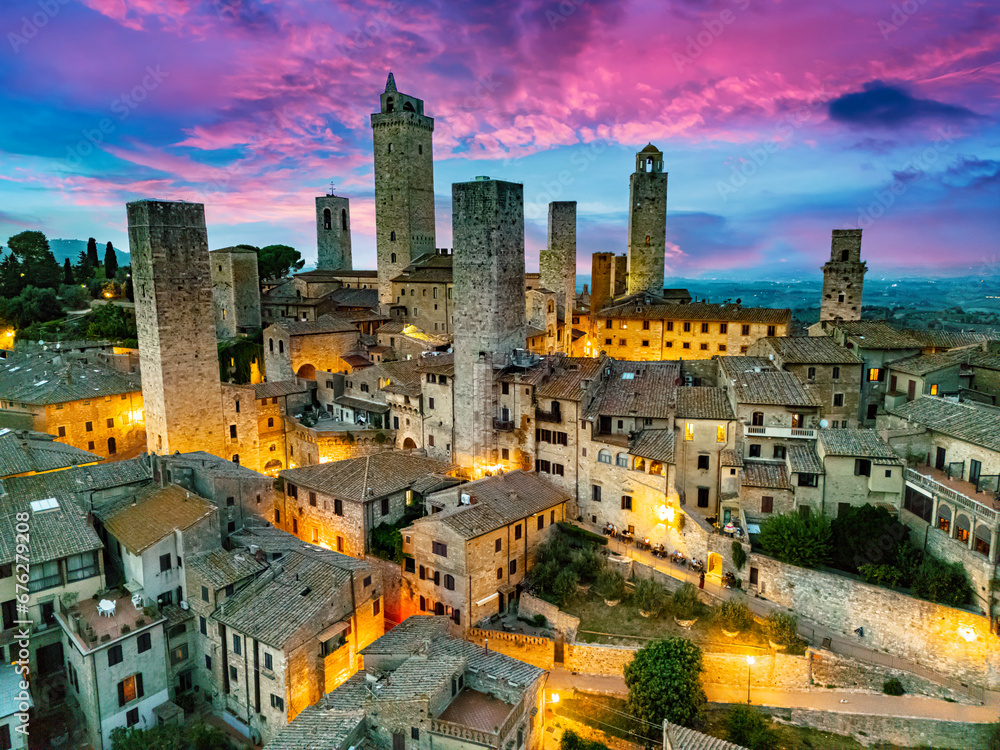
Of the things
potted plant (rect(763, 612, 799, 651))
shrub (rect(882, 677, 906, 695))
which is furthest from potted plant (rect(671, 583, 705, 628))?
shrub (rect(882, 677, 906, 695))

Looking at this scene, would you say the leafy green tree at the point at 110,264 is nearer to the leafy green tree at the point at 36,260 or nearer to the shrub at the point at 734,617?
the leafy green tree at the point at 36,260

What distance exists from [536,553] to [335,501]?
437 inches

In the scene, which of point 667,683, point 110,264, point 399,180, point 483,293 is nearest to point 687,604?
point 667,683

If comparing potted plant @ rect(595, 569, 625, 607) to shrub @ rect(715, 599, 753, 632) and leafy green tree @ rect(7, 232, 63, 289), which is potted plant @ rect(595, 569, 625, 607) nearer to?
shrub @ rect(715, 599, 753, 632)

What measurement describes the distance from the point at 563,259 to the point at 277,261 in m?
53.1

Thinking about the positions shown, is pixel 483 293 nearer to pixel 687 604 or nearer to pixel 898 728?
pixel 687 604

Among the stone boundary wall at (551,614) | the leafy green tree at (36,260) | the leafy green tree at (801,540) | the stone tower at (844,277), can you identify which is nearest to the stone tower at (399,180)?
the stone tower at (844,277)

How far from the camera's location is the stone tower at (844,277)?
43625 mm

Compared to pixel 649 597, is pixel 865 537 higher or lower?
higher

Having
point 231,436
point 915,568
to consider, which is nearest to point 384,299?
point 231,436

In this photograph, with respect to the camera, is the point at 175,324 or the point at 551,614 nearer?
the point at 551,614

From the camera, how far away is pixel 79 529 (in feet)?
90.7

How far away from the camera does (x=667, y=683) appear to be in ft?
79.0

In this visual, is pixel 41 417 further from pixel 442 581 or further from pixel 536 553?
pixel 536 553
